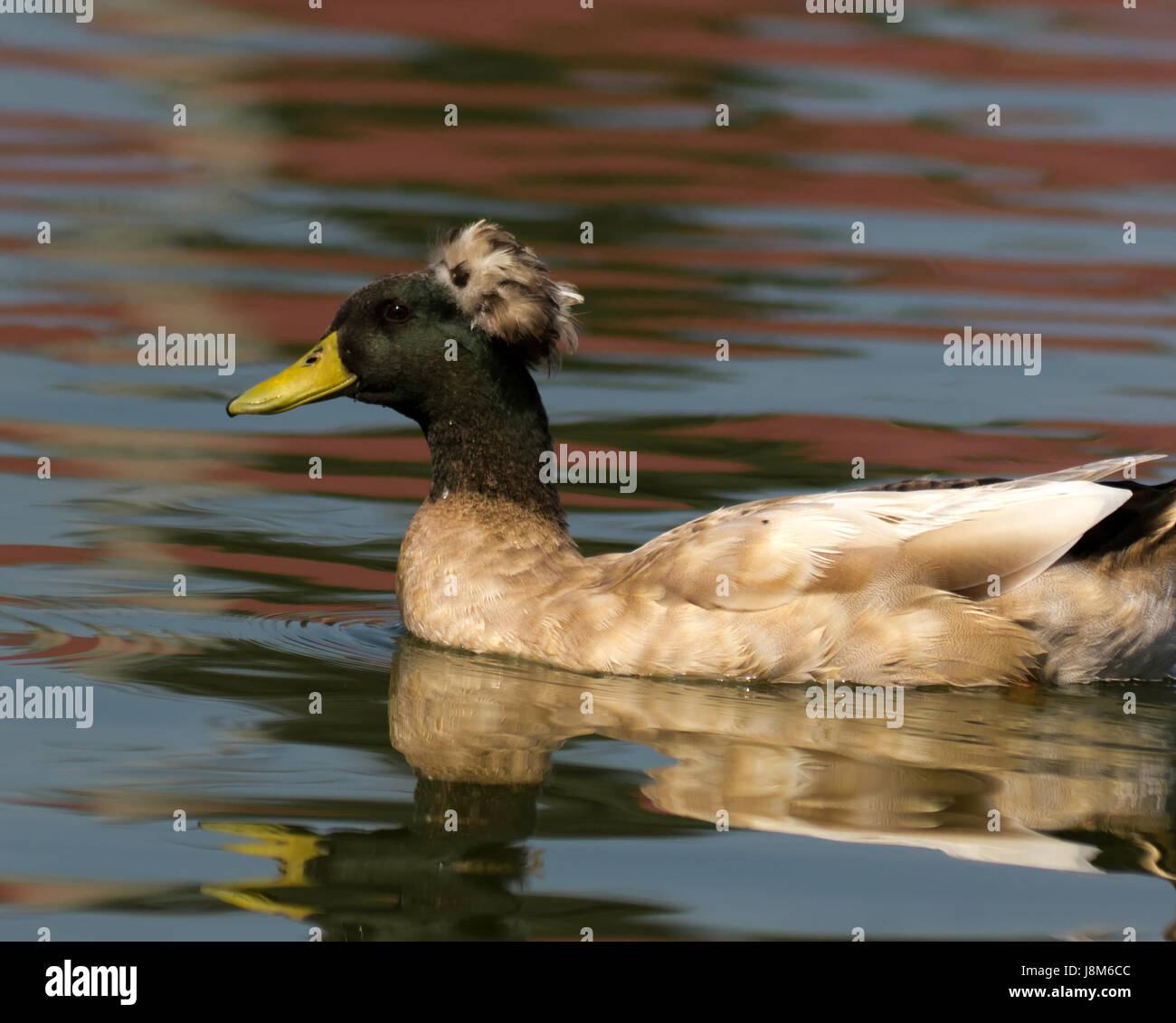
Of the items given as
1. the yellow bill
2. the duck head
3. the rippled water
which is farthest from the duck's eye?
the rippled water

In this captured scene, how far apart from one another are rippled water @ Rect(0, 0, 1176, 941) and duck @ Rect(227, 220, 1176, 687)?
0.17 meters

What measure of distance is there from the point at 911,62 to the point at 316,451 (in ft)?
43.0

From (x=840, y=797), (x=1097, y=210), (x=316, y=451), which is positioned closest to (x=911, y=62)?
(x=1097, y=210)

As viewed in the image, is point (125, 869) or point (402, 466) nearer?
point (125, 869)

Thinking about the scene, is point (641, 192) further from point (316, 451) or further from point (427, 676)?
point (427, 676)

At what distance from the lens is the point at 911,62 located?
23.6 metres

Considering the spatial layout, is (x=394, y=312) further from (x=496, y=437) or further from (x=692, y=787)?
(x=692, y=787)

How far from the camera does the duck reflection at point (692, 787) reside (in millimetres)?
6621

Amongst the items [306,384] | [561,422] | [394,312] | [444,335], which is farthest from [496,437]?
[561,422]

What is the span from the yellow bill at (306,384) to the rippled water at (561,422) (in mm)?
952

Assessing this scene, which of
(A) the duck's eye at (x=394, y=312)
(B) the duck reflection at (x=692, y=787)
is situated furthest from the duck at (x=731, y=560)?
(B) the duck reflection at (x=692, y=787)

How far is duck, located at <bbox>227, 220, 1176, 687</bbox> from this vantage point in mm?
8484

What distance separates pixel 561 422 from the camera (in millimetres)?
12852

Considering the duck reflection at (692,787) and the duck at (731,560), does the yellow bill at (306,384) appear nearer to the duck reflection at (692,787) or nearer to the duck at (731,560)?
the duck at (731,560)
